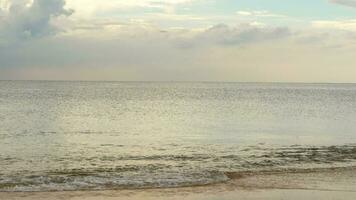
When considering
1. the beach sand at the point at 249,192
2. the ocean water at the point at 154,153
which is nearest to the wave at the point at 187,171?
the ocean water at the point at 154,153

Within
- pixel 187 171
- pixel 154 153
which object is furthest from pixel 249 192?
pixel 154 153

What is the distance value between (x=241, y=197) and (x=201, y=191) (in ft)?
5.66

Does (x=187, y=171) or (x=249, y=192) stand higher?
(x=249, y=192)

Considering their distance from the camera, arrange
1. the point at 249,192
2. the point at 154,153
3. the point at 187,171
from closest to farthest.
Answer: the point at 249,192 < the point at 187,171 < the point at 154,153

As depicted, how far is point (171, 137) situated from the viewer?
34625 millimetres

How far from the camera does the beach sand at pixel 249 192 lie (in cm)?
1534

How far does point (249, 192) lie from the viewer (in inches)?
634

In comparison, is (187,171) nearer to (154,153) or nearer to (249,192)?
(249,192)

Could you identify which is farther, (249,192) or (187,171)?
(187,171)

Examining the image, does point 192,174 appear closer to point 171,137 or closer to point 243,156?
point 243,156

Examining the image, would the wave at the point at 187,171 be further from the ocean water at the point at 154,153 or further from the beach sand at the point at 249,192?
the beach sand at the point at 249,192

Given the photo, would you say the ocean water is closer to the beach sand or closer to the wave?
the wave

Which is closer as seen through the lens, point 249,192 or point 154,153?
point 249,192

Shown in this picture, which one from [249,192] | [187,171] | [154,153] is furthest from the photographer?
[154,153]
